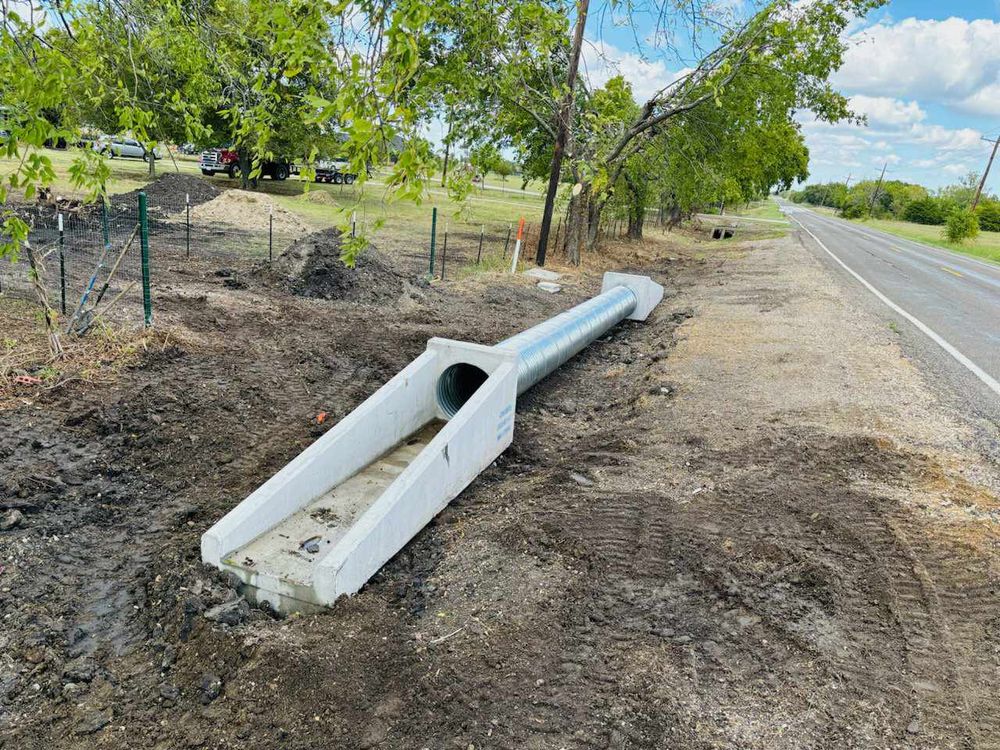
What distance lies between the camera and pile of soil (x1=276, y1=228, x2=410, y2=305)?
40.4 ft

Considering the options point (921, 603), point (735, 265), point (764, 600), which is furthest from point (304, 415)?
point (735, 265)

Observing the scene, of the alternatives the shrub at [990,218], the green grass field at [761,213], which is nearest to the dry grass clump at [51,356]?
the green grass field at [761,213]

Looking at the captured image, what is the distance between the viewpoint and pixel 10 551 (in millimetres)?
4520

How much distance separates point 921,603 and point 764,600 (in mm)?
842

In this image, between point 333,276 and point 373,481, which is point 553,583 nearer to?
point 373,481

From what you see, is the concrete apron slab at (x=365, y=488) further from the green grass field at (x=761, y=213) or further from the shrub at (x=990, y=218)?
the shrub at (x=990, y=218)

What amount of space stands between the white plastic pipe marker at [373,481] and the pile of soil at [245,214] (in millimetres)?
15591

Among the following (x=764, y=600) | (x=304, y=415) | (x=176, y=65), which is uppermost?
(x=176, y=65)

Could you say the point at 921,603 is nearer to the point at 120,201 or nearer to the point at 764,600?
the point at 764,600

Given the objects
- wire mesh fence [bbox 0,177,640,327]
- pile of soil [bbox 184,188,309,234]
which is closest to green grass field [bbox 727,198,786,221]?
wire mesh fence [bbox 0,177,640,327]

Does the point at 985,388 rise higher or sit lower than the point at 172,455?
higher

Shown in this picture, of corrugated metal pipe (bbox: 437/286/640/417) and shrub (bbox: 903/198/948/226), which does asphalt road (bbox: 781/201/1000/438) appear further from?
shrub (bbox: 903/198/948/226)

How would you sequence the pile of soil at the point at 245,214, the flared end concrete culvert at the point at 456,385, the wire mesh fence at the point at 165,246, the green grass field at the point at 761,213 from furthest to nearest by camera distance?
the green grass field at the point at 761,213, the pile of soil at the point at 245,214, the wire mesh fence at the point at 165,246, the flared end concrete culvert at the point at 456,385

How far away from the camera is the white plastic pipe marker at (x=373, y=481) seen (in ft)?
14.3
